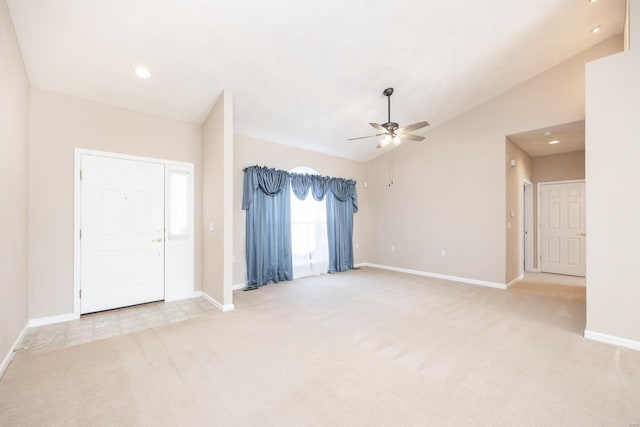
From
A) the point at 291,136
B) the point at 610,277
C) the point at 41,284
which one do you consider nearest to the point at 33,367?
the point at 41,284

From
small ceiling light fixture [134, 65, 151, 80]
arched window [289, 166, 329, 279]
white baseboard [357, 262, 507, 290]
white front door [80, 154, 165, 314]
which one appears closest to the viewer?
small ceiling light fixture [134, 65, 151, 80]

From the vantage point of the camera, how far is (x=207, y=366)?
2324 millimetres

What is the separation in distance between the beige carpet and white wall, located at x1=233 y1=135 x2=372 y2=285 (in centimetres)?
175

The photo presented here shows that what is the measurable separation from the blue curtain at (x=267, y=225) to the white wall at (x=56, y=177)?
2108 millimetres

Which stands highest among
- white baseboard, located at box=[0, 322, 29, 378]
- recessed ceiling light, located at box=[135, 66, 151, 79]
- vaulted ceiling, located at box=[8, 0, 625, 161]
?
vaulted ceiling, located at box=[8, 0, 625, 161]

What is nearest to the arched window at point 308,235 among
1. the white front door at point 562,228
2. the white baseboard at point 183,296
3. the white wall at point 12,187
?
the white baseboard at point 183,296

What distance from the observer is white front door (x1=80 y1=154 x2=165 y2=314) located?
3557mm

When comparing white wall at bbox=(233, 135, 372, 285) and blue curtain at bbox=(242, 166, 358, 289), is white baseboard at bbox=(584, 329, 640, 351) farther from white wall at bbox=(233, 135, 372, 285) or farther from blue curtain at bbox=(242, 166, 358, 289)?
white wall at bbox=(233, 135, 372, 285)

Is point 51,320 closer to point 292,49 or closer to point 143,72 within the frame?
point 143,72

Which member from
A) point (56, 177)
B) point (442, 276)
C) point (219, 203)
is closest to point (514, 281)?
point (442, 276)

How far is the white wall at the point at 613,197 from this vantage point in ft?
8.75

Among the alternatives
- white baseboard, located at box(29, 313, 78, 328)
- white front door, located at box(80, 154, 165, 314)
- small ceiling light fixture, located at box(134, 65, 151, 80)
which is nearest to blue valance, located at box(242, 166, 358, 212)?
white front door, located at box(80, 154, 165, 314)

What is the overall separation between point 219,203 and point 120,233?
4.75 feet

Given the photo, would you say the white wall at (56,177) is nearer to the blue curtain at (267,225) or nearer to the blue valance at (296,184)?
the blue valance at (296,184)
